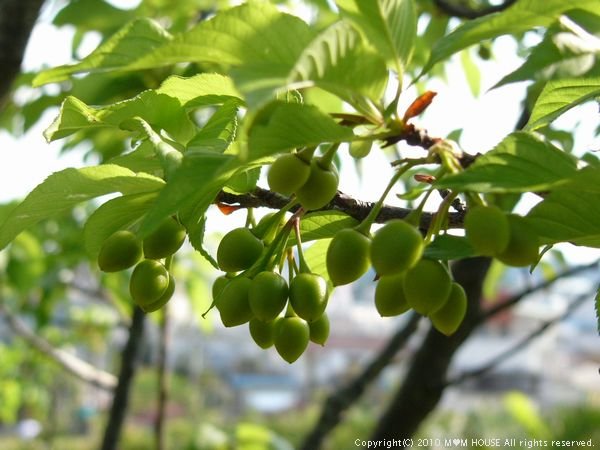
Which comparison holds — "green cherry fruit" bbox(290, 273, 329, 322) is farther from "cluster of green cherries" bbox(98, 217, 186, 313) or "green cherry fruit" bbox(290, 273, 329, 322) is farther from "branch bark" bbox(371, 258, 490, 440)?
"branch bark" bbox(371, 258, 490, 440)

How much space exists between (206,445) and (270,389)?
13.8m

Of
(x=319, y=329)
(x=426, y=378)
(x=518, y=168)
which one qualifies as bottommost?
(x=426, y=378)

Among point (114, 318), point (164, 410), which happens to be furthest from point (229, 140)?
point (114, 318)

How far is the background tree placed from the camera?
44cm

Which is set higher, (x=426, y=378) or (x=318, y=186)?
(x=318, y=186)

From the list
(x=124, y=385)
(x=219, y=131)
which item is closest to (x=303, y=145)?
Result: (x=219, y=131)

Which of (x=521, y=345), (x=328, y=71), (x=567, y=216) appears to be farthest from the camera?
(x=521, y=345)

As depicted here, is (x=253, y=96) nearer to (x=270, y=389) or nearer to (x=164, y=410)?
(x=164, y=410)

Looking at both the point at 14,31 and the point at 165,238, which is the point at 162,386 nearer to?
the point at 14,31

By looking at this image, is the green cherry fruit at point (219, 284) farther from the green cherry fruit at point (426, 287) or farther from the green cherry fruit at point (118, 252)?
the green cherry fruit at point (426, 287)

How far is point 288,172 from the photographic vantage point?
20.4 inches

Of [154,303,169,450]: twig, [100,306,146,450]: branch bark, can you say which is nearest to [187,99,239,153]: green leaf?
[100,306,146,450]: branch bark

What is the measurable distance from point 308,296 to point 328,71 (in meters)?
0.22

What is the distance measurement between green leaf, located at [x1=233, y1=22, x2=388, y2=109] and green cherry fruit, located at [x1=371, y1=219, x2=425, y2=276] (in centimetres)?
9
